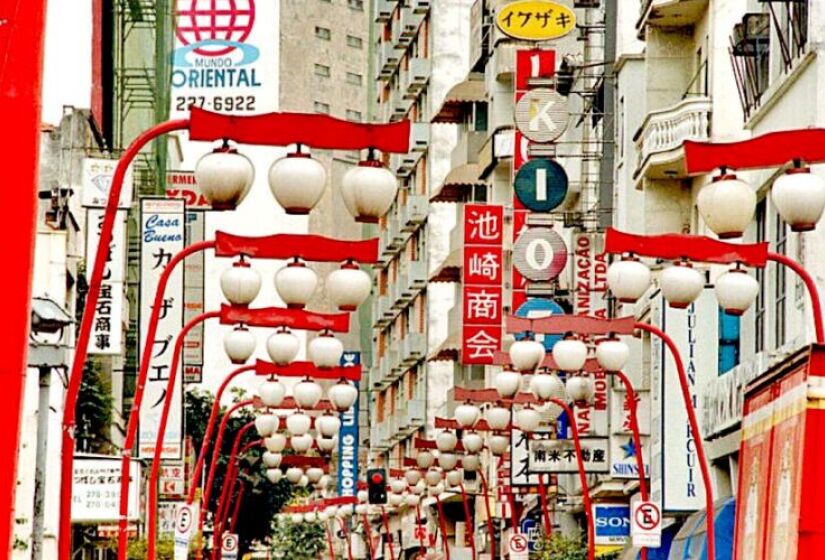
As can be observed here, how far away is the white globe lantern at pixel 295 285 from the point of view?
73.4 ft

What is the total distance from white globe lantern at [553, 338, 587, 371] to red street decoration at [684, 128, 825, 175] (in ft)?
44.8

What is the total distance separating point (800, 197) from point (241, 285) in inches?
300

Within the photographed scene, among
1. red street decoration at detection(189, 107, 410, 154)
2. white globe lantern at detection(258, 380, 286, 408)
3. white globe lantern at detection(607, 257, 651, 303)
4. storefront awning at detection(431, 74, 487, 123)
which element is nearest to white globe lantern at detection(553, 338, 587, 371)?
white globe lantern at detection(607, 257, 651, 303)

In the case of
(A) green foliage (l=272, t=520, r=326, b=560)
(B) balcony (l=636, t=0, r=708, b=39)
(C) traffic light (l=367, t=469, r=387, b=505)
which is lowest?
(A) green foliage (l=272, t=520, r=326, b=560)

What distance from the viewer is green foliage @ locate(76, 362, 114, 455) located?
5259cm

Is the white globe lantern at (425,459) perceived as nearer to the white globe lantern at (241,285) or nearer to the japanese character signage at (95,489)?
the japanese character signage at (95,489)

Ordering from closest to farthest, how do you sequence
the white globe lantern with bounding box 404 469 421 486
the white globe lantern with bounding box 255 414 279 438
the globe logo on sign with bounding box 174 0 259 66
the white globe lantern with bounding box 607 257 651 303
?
the white globe lantern with bounding box 607 257 651 303, the globe logo on sign with bounding box 174 0 259 66, the white globe lantern with bounding box 255 414 279 438, the white globe lantern with bounding box 404 469 421 486

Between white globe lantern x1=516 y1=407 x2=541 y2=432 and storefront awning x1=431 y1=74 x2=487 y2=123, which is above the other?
storefront awning x1=431 y1=74 x2=487 y2=123

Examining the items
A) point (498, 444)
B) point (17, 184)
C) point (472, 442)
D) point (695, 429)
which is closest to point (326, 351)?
point (695, 429)

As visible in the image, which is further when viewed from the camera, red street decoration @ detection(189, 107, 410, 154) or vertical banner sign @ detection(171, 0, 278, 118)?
vertical banner sign @ detection(171, 0, 278, 118)

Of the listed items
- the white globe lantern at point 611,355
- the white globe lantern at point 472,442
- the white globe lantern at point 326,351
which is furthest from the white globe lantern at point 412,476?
the white globe lantern at point 611,355

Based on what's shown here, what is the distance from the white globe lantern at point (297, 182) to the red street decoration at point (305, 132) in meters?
0.81

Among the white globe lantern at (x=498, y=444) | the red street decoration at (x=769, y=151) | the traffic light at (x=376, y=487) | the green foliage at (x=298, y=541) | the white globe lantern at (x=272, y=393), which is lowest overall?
the green foliage at (x=298, y=541)

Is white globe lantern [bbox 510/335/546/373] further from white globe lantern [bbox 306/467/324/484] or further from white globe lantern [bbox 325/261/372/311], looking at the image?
white globe lantern [bbox 306/467/324/484]
